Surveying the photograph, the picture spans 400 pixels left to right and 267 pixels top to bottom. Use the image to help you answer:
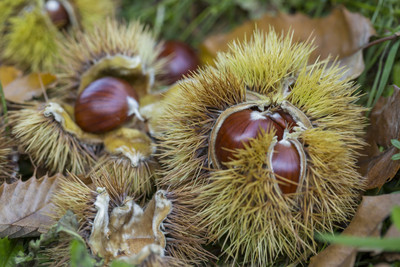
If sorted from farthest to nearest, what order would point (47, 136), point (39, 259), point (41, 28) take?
1. point (41, 28)
2. point (47, 136)
3. point (39, 259)

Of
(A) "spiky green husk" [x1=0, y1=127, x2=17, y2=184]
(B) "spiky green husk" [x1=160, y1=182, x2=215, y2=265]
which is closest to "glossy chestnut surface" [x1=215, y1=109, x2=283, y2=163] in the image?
(B) "spiky green husk" [x1=160, y1=182, x2=215, y2=265]

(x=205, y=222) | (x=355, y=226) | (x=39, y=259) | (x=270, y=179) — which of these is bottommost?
(x=39, y=259)

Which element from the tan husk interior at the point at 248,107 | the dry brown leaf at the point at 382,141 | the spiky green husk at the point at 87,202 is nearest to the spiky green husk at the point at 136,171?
the spiky green husk at the point at 87,202

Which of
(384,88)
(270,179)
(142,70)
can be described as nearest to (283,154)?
(270,179)

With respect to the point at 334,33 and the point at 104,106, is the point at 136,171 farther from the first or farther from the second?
the point at 334,33

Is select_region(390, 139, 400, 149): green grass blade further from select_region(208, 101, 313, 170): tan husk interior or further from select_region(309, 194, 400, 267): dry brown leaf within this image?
select_region(208, 101, 313, 170): tan husk interior

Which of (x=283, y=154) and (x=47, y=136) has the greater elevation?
(x=283, y=154)

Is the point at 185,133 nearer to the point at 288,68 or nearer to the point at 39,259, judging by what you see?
the point at 288,68

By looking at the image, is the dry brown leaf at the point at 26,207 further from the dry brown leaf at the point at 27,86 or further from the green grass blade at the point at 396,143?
the green grass blade at the point at 396,143
